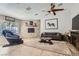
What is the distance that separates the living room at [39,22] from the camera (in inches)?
103

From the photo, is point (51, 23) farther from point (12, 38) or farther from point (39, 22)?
point (12, 38)

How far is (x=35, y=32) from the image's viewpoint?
2.67m

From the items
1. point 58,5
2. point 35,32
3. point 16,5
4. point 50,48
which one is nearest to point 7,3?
point 16,5

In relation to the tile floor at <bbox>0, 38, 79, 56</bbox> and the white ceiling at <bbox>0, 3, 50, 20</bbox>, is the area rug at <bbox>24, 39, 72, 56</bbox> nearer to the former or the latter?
the tile floor at <bbox>0, 38, 79, 56</bbox>

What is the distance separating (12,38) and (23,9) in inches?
22.8

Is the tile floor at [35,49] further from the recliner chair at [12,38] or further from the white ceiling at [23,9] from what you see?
the white ceiling at [23,9]

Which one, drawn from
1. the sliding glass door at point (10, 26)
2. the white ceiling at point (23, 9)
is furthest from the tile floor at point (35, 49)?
the white ceiling at point (23, 9)

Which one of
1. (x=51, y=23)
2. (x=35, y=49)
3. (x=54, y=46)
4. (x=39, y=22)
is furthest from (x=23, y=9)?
(x=54, y=46)

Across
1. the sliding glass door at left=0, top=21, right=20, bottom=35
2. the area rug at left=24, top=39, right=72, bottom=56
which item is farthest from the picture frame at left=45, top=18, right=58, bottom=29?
the sliding glass door at left=0, top=21, right=20, bottom=35

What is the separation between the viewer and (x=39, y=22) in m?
2.66

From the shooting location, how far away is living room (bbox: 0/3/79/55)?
8.56ft

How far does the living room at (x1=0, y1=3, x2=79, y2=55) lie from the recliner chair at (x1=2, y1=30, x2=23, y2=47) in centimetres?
6

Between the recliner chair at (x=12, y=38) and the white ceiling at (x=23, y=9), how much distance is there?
0.34 meters

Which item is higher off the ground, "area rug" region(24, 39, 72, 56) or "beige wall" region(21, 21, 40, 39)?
"beige wall" region(21, 21, 40, 39)
